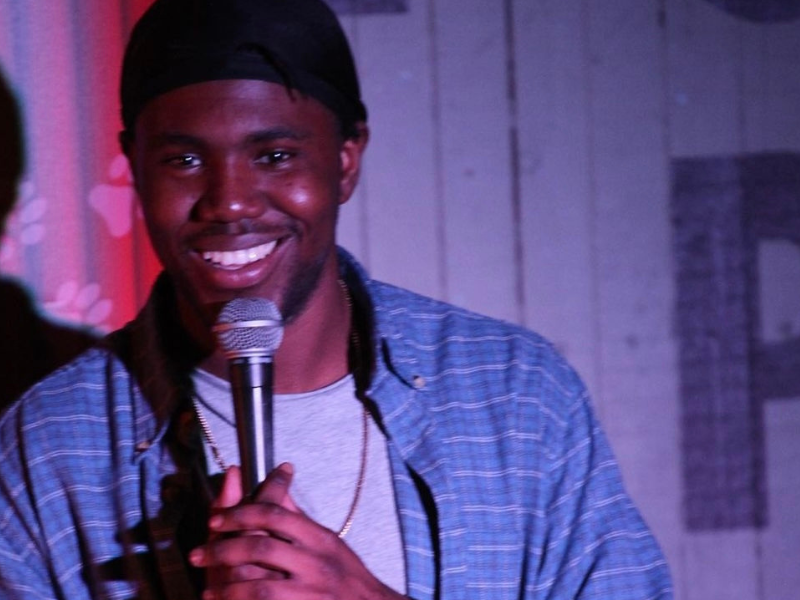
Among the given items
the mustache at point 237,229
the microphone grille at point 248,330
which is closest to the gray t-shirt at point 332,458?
the mustache at point 237,229

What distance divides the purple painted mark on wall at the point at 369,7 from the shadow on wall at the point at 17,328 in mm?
756

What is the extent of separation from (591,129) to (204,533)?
136 cm

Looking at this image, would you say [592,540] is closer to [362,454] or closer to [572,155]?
[362,454]

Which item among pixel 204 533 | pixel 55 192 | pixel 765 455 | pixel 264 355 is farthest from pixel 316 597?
pixel 765 455

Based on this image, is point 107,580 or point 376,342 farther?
point 376,342

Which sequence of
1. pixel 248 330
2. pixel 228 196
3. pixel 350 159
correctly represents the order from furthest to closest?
1. pixel 350 159
2. pixel 228 196
3. pixel 248 330

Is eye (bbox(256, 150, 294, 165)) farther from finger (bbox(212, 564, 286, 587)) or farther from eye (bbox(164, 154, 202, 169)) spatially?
finger (bbox(212, 564, 286, 587))

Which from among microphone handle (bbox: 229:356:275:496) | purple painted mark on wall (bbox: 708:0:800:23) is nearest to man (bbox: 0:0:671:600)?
microphone handle (bbox: 229:356:275:496)

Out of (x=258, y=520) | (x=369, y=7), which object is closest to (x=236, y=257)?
(x=258, y=520)

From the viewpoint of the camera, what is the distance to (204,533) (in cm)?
170

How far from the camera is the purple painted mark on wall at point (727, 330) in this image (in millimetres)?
2590

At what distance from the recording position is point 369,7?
2.52 m

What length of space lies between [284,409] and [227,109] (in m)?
0.48

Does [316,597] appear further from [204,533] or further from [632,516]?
[632,516]
